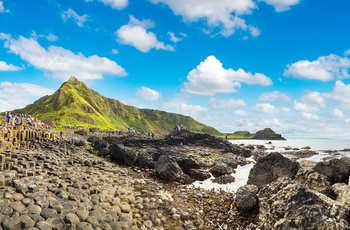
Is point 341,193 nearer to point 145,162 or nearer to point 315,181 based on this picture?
point 315,181

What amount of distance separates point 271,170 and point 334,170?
8301mm

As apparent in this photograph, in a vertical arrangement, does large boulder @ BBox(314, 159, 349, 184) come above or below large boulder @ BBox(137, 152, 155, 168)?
above

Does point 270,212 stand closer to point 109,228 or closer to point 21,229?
point 109,228

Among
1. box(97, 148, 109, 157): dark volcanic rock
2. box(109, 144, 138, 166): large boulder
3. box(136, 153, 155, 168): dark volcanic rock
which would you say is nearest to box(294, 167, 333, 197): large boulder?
box(136, 153, 155, 168): dark volcanic rock

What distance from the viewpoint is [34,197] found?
14.7 m

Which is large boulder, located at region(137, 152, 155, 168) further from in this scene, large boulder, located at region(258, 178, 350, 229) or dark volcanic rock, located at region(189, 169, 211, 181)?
large boulder, located at region(258, 178, 350, 229)

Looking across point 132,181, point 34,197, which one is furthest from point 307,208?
point 132,181

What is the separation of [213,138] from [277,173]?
59716mm

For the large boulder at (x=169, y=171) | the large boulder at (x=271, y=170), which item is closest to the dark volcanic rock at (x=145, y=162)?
the large boulder at (x=169, y=171)

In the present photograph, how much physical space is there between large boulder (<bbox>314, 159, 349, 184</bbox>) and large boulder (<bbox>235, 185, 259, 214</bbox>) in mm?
13102

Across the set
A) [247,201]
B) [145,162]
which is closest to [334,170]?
[247,201]

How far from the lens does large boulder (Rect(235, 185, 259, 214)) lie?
18281 mm

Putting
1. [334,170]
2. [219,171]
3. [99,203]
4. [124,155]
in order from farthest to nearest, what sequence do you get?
[124,155] < [219,171] < [334,170] < [99,203]

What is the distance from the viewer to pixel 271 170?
24922mm
